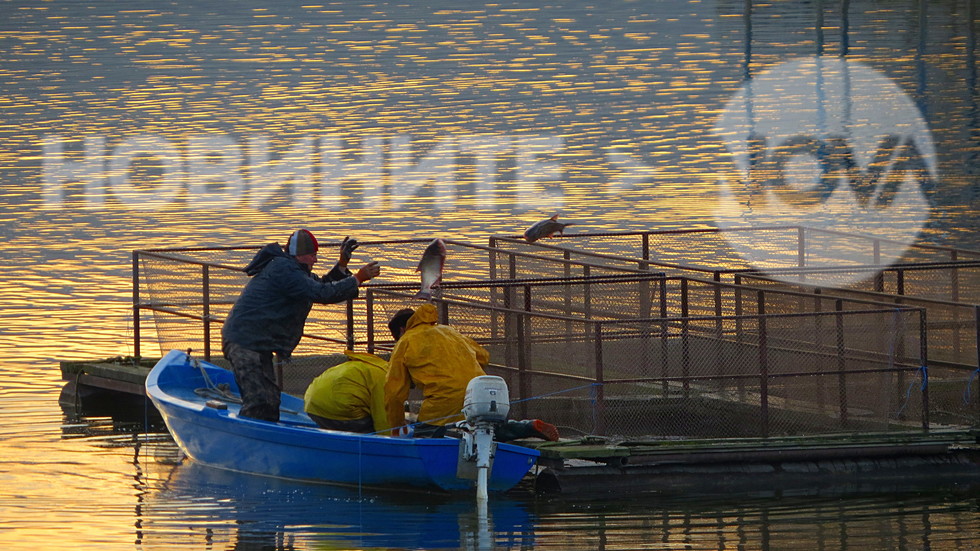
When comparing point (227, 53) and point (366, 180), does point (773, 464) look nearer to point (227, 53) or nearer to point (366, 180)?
point (366, 180)

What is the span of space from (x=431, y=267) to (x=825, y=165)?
32.8 m

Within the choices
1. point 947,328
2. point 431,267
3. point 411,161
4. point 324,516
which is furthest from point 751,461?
point 411,161

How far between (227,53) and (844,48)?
26.6 meters

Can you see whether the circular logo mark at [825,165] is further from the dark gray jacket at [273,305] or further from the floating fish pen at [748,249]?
the dark gray jacket at [273,305]

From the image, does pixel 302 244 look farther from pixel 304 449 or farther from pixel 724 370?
pixel 724 370

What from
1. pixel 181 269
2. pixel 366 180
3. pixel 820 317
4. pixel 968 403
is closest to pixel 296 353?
pixel 181 269

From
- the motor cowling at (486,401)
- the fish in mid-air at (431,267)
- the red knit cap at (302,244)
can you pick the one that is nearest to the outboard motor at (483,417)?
the motor cowling at (486,401)

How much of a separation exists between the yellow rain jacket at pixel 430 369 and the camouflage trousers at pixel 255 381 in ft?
5.24

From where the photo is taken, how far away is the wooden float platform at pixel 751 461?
15.4 m

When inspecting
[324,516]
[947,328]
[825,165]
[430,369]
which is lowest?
[324,516]

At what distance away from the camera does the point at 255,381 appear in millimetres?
16516

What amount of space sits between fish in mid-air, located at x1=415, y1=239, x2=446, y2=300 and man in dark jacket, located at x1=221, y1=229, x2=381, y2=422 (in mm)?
723

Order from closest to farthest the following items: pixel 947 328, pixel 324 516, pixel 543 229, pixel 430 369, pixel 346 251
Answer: pixel 324 516, pixel 430 369, pixel 346 251, pixel 947 328, pixel 543 229

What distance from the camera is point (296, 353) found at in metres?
19.8
